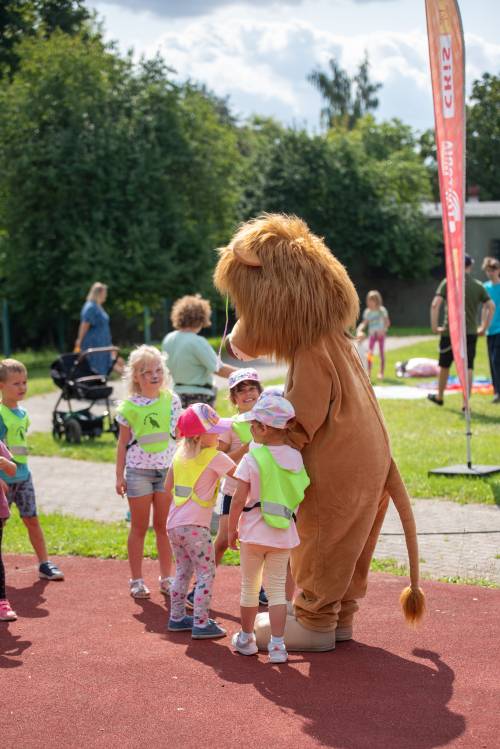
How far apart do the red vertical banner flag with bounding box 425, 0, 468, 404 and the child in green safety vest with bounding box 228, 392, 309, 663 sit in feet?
15.0

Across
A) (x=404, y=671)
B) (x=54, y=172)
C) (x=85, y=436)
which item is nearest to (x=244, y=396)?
(x=404, y=671)

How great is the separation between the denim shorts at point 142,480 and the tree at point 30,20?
81.4 ft

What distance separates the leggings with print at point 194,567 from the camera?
5797 millimetres

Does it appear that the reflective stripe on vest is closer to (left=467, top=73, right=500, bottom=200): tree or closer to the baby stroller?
the baby stroller

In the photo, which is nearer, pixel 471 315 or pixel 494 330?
pixel 471 315

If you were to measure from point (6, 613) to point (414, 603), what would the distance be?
8.07 ft

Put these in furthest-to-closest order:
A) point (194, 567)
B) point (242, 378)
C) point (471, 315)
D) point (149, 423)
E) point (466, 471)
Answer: point (471, 315) → point (466, 471) → point (149, 423) → point (242, 378) → point (194, 567)

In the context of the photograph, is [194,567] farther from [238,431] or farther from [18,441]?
[18,441]

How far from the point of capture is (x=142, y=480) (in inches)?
267

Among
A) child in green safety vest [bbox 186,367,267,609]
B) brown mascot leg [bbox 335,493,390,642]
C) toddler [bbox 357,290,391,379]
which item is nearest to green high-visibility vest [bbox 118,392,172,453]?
child in green safety vest [bbox 186,367,267,609]

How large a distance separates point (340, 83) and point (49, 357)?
46075 mm

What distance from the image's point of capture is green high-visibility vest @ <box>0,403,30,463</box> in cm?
695

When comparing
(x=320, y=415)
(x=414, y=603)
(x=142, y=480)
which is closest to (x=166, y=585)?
(x=142, y=480)

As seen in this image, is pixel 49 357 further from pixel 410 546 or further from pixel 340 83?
pixel 340 83
